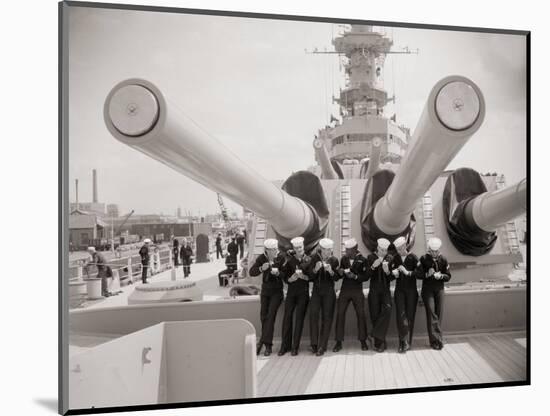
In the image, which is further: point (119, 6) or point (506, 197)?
point (506, 197)

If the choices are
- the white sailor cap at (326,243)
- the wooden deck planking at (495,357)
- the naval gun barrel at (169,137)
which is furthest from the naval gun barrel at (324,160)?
the wooden deck planking at (495,357)

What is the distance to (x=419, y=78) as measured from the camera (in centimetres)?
351

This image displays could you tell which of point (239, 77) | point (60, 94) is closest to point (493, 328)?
point (239, 77)

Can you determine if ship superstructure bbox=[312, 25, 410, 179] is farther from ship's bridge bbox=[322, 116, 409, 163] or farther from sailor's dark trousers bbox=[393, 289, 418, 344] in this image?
sailor's dark trousers bbox=[393, 289, 418, 344]

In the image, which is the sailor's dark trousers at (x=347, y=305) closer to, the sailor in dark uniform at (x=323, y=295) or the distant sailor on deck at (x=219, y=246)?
the sailor in dark uniform at (x=323, y=295)

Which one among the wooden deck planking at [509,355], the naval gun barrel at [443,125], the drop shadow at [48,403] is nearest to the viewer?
the naval gun barrel at [443,125]

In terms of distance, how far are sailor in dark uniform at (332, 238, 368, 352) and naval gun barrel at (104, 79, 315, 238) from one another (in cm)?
89

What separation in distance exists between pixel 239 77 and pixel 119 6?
0.71 meters

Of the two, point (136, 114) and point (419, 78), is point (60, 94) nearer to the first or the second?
point (136, 114)

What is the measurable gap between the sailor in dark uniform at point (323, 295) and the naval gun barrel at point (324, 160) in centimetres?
38

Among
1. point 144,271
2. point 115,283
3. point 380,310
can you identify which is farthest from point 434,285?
point 115,283

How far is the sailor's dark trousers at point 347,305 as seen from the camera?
11.4 ft

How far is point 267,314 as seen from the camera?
339cm

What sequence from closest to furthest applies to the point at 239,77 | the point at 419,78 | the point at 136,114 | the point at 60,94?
the point at 136,114 → the point at 60,94 → the point at 239,77 → the point at 419,78
